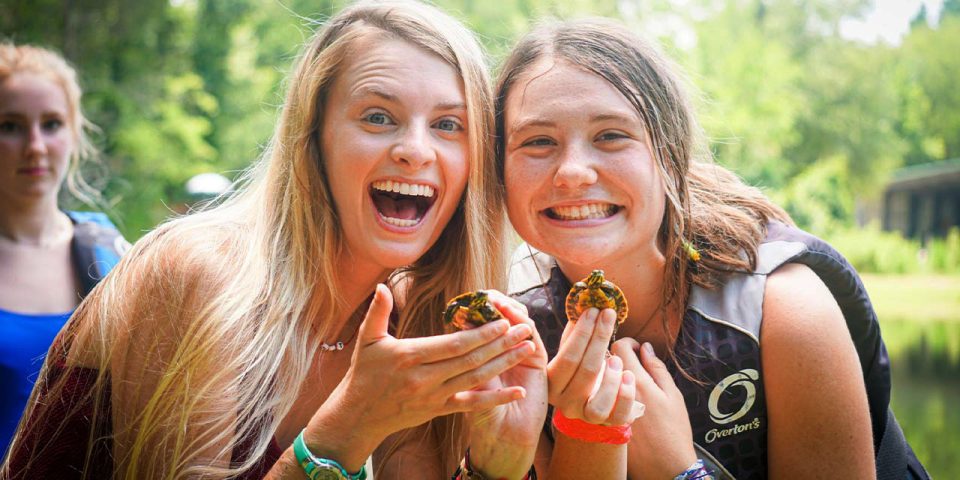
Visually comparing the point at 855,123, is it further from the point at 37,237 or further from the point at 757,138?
the point at 37,237

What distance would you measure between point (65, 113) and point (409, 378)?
288 centimetres

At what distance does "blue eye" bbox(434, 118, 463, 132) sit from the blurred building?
273 inches

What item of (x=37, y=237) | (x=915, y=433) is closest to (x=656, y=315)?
(x=37, y=237)

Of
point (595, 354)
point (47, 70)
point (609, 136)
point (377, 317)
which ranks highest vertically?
point (47, 70)

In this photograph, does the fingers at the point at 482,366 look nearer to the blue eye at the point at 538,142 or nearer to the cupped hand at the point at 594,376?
the cupped hand at the point at 594,376

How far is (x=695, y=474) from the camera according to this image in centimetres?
212

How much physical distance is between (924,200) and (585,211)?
759cm

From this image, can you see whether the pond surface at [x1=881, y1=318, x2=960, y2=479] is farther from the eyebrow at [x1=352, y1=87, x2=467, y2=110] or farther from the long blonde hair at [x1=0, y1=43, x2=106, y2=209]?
the long blonde hair at [x1=0, y1=43, x2=106, y2=209]

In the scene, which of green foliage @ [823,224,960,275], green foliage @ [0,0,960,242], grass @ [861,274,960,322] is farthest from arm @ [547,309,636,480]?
green foliage @ [0,0,960,242]


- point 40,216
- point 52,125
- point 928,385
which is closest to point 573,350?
point 40,216

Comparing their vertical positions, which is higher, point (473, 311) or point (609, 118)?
point (609, 118)

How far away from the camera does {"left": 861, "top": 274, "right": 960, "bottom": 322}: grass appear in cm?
693

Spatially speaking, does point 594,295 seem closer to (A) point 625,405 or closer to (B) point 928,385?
(A) point 625,405

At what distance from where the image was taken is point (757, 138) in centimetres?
1416
